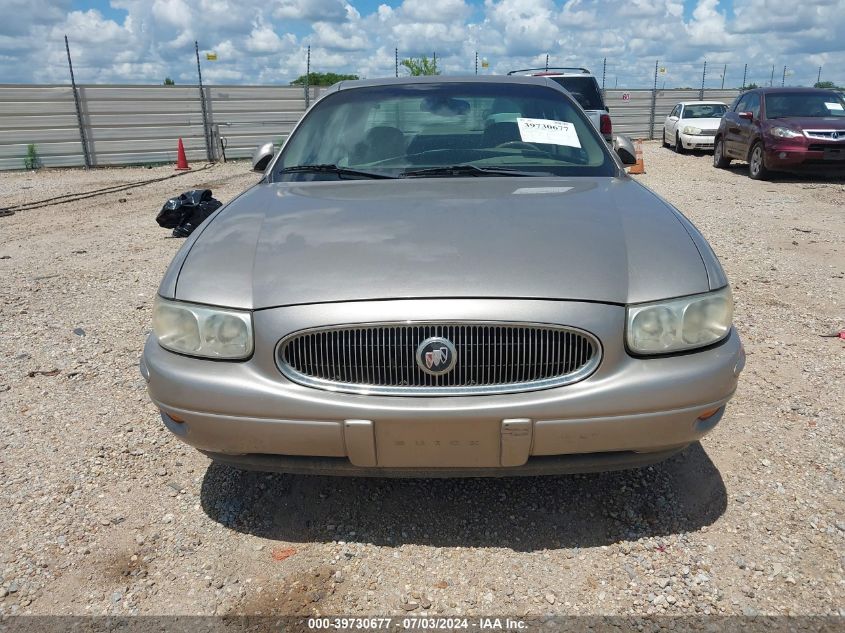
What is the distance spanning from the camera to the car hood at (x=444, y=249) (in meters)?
1.96

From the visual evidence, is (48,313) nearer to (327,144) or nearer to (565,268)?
(327,144)

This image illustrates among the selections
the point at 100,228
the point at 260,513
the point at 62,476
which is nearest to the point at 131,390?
the point at 62,476

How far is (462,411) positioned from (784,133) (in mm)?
11365

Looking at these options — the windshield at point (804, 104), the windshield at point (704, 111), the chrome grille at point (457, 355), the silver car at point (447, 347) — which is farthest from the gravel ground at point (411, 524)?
the windshield at point (704, 111)

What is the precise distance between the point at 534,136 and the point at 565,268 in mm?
1344

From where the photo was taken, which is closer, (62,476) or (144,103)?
(62,476)

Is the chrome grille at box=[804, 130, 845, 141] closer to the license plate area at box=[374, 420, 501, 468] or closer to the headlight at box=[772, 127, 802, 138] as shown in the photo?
the headlight at box=[772, 127, 802, 138]

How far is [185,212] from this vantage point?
23.8ft

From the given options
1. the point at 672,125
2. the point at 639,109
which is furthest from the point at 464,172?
the point at 639,109

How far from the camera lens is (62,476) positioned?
2699 millimetres

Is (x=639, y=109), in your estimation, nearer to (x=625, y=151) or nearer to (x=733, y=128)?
(x=733, y=128)

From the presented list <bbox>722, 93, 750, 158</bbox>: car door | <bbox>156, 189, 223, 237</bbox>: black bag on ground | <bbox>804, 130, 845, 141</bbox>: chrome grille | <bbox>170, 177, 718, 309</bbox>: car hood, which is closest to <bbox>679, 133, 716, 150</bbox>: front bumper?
<bbox>722, 93, 750, 158</bbox>: car door

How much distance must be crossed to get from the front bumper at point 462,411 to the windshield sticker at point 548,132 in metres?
1.45

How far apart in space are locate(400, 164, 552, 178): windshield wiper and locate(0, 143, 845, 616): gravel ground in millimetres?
1319
